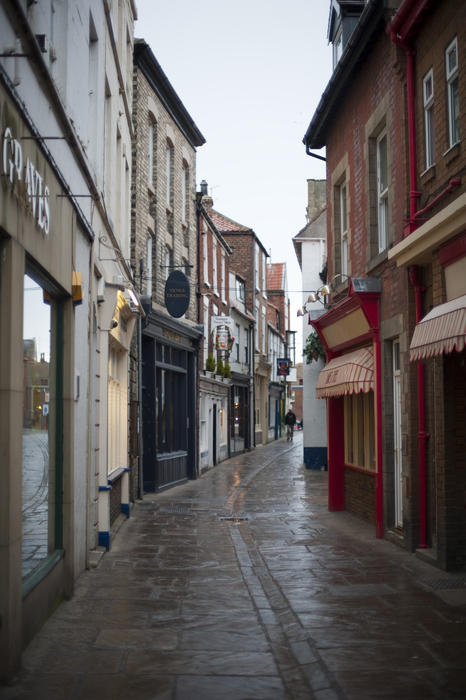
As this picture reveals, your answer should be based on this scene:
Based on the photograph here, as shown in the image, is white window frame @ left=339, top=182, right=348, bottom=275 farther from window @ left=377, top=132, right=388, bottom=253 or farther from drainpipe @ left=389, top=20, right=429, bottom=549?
drainpipe @ left=389, top=20, right=429, bottom=549

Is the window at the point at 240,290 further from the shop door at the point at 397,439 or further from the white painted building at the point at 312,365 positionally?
the shop door at the point at 397,439

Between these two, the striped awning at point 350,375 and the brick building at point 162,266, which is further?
the brick building at point 162,266

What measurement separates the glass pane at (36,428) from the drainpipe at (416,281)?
4.86m

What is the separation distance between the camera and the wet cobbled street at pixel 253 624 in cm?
566

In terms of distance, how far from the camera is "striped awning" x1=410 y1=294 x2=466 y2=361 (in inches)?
314

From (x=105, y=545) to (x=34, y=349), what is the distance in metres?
4.93

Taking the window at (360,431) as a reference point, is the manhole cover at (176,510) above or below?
below

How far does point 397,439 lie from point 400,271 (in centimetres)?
253

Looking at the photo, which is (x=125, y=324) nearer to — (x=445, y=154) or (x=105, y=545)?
(x=105, y=545)

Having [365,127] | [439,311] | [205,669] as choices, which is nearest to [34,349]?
[205,669]

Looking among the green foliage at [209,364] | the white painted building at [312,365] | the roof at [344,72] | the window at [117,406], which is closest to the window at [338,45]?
the roof at [344,72]

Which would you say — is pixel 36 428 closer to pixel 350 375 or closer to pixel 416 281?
pixel 416 281

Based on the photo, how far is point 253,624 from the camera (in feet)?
24.0

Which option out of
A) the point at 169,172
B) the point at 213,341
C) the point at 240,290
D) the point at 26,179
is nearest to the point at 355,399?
the point at 169,172
